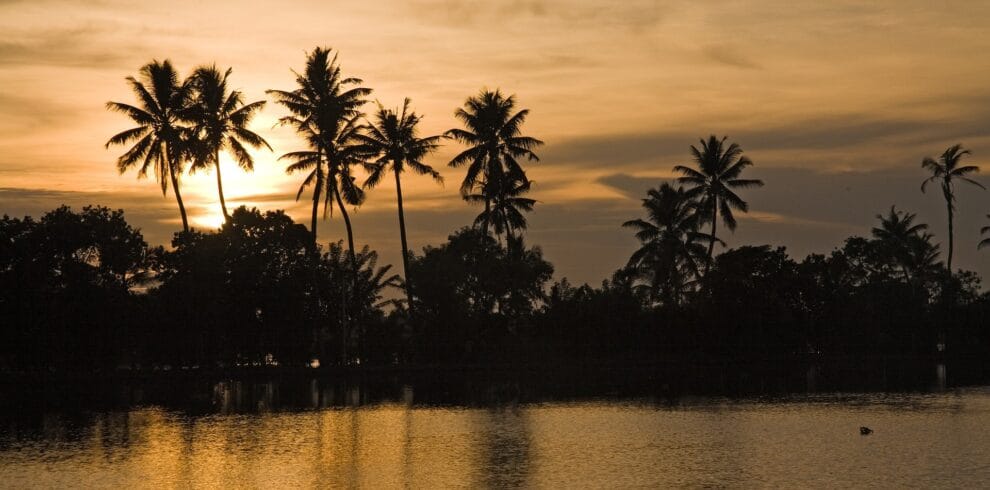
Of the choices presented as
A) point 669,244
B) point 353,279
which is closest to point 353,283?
point 353,279

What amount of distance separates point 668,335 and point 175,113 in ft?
135

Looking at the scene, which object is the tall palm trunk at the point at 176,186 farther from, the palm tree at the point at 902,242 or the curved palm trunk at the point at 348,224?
the palm tree at the point at 902,242

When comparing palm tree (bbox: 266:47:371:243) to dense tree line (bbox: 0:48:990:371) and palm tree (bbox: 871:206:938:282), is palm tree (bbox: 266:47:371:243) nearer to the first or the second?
dense tree line (bbox: 0:48:990:371)

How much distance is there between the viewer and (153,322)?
73750 mm

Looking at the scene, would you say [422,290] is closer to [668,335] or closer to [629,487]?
[668,335]

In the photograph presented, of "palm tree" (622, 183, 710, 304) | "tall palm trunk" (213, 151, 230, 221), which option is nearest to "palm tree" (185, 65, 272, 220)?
"tall palm trunk" (213, 151, 230, 221)

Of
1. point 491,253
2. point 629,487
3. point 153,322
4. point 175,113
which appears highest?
point 175,113

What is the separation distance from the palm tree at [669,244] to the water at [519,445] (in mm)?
37824

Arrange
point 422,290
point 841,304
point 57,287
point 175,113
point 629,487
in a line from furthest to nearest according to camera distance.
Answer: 1. point 841,304
2. point 422,290
3. point 175,113
4. point 57,287
5. point 629,487

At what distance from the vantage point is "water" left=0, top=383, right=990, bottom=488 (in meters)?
33.7

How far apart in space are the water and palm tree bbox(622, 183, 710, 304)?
37824mm

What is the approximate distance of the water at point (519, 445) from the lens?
33.7m

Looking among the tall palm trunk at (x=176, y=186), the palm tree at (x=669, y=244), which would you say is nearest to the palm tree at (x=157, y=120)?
the tall palm trunk at (x=176, y=186)

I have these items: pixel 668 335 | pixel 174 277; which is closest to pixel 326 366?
pixel 174 277
